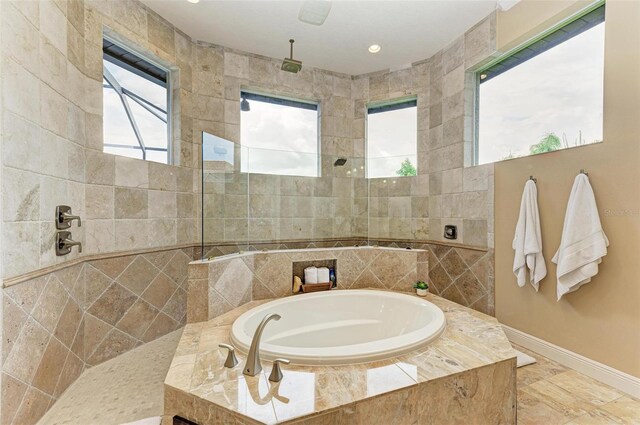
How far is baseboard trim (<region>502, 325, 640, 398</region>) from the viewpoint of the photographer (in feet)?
6.07

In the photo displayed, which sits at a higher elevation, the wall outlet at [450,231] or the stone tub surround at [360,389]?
the wall outlet at [450,231]

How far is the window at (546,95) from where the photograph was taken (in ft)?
6.98

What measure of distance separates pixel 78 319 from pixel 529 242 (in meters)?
3.63

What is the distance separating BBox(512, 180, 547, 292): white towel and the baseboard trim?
1.55 feet

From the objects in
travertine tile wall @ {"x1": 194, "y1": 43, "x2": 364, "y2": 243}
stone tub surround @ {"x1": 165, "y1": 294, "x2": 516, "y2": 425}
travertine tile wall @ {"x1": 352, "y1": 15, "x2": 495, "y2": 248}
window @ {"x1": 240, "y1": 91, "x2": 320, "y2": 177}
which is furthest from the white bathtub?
window @ {"x1": 240, "y1": 91, "x2": 320, "y2": 177}

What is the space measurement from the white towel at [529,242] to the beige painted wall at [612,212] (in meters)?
0.06

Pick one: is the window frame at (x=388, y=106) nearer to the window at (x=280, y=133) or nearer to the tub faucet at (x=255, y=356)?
the window at (x=280, y=133)

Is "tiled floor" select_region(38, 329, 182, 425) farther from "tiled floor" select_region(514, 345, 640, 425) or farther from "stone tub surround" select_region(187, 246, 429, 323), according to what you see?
"tiled floor" select_region(514, 345, 640, 425)

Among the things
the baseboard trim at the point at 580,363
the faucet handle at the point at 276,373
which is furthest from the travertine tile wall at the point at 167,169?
the faucet handle at the point at 276,373

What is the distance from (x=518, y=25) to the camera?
2.54m

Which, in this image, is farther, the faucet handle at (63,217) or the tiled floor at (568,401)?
the faucet handle at (63,217)

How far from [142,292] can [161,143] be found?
1469 mm

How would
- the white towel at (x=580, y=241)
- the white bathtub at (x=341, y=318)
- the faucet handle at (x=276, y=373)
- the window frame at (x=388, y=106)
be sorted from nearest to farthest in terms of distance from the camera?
the faucet handle at (x=276, y=373) → the white towel at (x=580, y=241) → the white bathtub at (x=341, y=318) → the window frame at (x=388, y=106)

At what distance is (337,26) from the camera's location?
2.89 m
